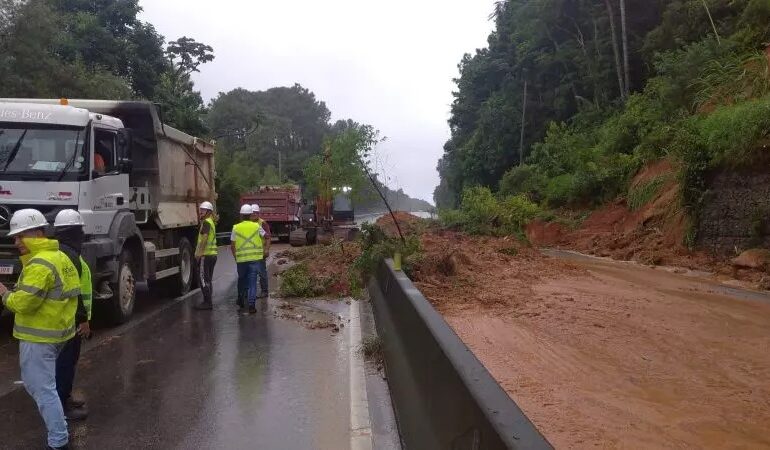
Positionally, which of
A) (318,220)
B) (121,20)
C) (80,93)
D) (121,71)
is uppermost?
(121,20)

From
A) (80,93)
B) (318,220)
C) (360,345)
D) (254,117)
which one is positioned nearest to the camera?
(360,345)

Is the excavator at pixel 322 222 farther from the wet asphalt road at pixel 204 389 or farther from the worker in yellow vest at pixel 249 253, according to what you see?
the wet asphalt road at pixel 204 389

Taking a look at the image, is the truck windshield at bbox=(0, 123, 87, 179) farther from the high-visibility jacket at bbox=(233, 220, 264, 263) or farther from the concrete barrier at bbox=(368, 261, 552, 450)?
the concrete barrier at bbox=(368, 261, 552, 450)

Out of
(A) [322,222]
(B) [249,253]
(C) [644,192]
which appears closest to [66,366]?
(B) [249,253]

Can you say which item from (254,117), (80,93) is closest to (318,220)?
(80,93)

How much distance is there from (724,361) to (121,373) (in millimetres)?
6658

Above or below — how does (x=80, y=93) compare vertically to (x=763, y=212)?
above

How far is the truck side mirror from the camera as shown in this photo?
9820mm

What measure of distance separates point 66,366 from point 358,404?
8.33ft

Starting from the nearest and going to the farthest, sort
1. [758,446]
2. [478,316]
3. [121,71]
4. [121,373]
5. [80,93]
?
1. [758,446]
2. [121,373]
3. [478,316]
4. [80,93]
5. [121,71]

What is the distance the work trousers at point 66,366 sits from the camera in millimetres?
5410

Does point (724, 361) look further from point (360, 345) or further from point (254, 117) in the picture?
point (254, 117)

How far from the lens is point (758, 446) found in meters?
4.85

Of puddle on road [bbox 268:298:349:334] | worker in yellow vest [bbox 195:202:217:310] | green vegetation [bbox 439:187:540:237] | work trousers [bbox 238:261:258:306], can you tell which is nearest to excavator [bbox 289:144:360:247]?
green vegetation [bbox 439:187:540:237]
